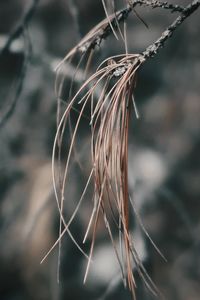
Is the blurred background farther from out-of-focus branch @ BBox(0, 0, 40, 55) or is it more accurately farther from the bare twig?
the bare twig

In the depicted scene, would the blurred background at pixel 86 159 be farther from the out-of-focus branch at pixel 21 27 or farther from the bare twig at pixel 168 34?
the bare twig at pixel 168 34

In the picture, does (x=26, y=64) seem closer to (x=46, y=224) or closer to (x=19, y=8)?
(x=19, y=8)

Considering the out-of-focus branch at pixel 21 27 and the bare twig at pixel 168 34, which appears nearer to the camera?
the bare twig at pixel 168 34

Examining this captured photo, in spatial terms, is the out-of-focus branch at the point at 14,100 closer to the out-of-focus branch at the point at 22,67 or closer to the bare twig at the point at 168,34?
the out-of-focus branch at the point at 22,67

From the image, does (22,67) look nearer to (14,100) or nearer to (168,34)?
(14,100)

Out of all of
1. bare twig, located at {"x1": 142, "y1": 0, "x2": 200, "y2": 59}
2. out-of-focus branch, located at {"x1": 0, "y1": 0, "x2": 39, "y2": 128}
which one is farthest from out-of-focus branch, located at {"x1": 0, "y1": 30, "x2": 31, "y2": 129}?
bare twig, located at {"x1": 142, "y1": 0, "x2": 200, "y2": 59}

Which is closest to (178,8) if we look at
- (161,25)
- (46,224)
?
(161,25)

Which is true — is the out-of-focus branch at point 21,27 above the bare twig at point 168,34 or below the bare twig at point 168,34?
above

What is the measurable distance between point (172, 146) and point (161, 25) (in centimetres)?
30

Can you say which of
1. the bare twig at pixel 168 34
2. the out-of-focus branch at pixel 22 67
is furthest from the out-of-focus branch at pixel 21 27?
the bare twig at pixel 168 34

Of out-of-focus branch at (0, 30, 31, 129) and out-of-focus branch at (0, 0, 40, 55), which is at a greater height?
out-of-focus branch at (0, 0, 40, 55)

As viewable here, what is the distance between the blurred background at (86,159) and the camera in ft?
5.17

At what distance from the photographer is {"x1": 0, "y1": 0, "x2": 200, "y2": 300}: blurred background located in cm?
158

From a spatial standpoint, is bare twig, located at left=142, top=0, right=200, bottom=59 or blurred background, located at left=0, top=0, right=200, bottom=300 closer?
bare twig, located at left=142, top=0, right=200, bottom=59
